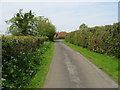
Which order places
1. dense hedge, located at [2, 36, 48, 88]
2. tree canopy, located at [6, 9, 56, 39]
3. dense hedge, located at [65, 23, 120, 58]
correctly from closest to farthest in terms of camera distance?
1. dense hedge, located at [2, 36, 48, 88]
2. dense hedge, located at [65, 23, 120, 58]
3. tree canopy, located at [6, 9, 56, 39]

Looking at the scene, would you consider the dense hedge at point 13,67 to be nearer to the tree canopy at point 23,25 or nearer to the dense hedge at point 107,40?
the dense hedge at point 107,40

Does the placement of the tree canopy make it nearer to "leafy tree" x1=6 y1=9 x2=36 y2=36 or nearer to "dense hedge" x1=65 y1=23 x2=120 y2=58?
"leafy tree" x1=6 y1=9 x2=36 y2=36

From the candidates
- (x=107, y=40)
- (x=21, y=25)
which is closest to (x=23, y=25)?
(x=21, y=25)

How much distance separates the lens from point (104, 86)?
22.9 feet

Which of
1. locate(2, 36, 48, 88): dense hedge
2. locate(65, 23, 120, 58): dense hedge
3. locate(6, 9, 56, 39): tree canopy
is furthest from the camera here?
locate(6, 9, 56, 39): tree canopy

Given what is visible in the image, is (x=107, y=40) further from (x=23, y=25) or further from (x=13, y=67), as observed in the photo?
(x=23, y=25)

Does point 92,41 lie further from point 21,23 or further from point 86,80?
point 21,23

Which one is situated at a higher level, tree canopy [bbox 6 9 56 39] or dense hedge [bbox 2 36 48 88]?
tree canopy [bbox 6 9 56 39]

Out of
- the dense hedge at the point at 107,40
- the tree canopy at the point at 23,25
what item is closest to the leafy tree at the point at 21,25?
the tree canopy at the point at 23,25

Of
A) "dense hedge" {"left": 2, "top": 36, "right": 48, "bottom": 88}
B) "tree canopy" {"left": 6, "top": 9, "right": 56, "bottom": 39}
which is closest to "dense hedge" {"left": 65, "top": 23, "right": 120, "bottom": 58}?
"dense hedge" {"left": 2, "top": 36, "right": 48, "bottom": 88}

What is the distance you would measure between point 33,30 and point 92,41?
33161 mm

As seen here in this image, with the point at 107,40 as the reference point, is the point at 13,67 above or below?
below

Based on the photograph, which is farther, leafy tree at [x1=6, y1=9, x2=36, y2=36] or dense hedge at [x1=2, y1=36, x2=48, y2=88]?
leafy tree at [x1=6, y1=9, x2=36, y2=36]

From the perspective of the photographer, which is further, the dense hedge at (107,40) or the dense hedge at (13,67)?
the dense hedge at (107,40)
